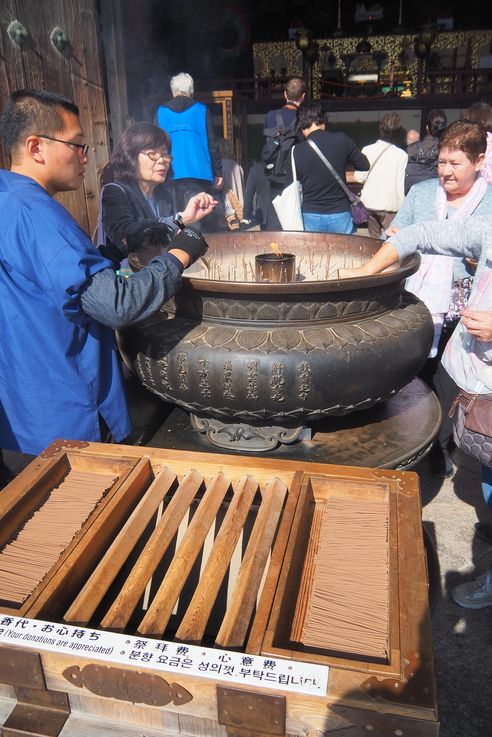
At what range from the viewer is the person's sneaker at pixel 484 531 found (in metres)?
2.55

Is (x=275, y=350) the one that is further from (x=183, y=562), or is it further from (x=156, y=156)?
(x=156, y=156)

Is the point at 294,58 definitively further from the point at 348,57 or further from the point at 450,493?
the point at 450,493

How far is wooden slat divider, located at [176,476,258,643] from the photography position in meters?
1.19

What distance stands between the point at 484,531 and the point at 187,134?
4029mm

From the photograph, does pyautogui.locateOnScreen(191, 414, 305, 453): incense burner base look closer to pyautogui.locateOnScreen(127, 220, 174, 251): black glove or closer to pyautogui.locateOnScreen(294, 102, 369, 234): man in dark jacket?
pyautogui.locateOnScreen(127, 220, 174, 251): black glove

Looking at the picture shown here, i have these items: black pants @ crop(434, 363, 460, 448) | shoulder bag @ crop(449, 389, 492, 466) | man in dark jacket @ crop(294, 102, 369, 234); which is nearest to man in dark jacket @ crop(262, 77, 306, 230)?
man in dark jacket @ crop(294, 102, 369, 234)

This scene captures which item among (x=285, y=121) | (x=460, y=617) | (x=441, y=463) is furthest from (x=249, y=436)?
(x=285, y=121)

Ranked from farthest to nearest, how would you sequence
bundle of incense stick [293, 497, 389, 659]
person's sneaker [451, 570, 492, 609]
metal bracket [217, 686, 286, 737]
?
person's sneaker [451, 570, 492, 609], bundle of incense stick [293, 497, 389, 659], metal bracket [217, 686, 286, 737]

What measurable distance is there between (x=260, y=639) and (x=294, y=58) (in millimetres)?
14382

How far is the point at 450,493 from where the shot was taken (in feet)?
9.55

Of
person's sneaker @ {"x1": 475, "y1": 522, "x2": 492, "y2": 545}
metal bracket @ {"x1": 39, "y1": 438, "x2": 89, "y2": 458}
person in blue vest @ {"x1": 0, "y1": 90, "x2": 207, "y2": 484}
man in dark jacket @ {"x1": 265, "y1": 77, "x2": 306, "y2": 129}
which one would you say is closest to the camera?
metal bracket @ {"x1": 39, "y1": 438, "x2": 89, "y2": 458}

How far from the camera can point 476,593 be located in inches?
86.6

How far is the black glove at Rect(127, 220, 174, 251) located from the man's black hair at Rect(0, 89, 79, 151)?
746mm

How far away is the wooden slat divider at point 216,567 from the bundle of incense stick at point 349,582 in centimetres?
20
